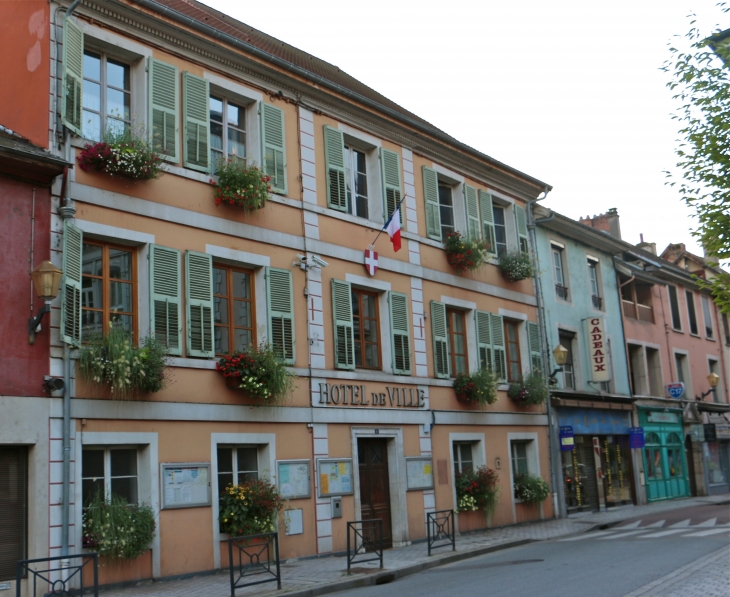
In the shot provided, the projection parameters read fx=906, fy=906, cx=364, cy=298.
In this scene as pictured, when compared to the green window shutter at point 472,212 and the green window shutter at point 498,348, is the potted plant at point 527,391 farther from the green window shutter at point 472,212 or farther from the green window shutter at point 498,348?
the green window shutter at point 472,212

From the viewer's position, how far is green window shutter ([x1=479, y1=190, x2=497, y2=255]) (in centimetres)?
2150

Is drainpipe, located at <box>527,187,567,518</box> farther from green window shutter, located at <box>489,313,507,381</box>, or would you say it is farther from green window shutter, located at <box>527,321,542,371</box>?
green window shutter, located at <box>489,313,507,381</box>

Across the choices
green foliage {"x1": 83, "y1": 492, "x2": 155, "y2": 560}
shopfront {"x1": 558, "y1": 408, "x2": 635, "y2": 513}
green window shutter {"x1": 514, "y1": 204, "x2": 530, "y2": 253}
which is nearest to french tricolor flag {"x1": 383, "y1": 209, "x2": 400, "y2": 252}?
green window shutter {"x1": 514, "y1": 204, "x2": 530, "y2": 253}

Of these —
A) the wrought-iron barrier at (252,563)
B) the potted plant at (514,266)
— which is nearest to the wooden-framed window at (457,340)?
the potted plant at (514,266)

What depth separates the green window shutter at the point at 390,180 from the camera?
18.5 meters

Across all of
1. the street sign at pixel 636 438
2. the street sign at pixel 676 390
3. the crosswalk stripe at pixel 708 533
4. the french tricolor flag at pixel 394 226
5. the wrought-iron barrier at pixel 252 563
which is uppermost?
the french tricolor flag at pixel 394 226

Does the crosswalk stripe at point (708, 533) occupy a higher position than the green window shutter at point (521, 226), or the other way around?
the green window shutter at point (521, 226)

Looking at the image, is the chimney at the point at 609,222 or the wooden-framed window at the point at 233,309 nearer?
the wooden-framed window at the point at 233,309

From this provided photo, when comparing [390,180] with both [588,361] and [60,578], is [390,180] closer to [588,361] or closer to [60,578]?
[588,361]

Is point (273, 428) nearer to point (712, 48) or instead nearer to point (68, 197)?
point (68, 197)

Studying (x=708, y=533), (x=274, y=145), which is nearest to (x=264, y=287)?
(x=274, y=145)

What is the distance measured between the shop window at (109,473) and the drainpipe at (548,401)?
1263cm

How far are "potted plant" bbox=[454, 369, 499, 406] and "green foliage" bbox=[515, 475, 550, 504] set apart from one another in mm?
2517

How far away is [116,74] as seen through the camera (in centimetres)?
1378
